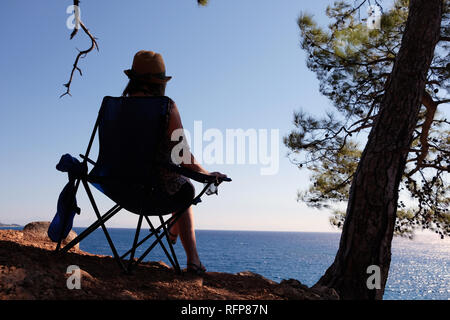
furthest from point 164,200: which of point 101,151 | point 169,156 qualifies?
point 101,151

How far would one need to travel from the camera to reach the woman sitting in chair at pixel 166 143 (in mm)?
2254

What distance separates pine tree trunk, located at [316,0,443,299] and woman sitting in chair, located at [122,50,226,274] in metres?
1.02

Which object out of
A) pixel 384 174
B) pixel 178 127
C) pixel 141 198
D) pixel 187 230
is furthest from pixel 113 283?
pixel 384 174

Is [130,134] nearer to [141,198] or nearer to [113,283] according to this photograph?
[141,198]

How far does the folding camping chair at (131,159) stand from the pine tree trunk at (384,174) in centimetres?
111

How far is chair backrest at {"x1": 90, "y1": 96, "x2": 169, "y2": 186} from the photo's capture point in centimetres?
212

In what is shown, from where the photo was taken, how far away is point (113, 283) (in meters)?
1.91

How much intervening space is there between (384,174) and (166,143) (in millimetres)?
1584

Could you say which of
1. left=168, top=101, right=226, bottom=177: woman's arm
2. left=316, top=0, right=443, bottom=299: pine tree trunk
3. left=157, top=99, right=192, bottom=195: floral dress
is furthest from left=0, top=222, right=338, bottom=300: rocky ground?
left=168, top=101, right=226, bottom=177: woman's arm

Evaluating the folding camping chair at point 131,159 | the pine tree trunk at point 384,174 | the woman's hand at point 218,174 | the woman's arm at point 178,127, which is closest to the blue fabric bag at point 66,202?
the folding camping chair at point 131,159

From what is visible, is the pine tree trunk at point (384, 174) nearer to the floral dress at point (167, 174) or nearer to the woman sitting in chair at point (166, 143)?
the woman sitting in chair at point (166, 143)
